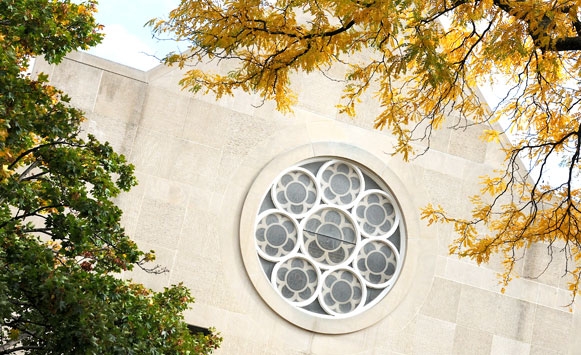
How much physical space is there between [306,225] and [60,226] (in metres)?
8.70

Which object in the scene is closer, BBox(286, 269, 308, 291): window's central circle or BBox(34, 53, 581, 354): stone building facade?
BBox(34, 53, 581, 354): stone building facade

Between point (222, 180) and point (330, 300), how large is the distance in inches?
110

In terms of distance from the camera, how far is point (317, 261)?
1825 cm

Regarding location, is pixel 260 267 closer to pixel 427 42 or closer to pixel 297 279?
pixel 297 279

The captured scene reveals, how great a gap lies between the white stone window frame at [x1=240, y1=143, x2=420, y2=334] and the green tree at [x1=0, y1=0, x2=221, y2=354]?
643cm

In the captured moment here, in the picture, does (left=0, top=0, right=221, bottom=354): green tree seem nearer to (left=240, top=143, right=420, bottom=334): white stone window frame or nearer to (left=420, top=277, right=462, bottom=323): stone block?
(left=240, top=143, right=420, bottom=334): white stone window frame

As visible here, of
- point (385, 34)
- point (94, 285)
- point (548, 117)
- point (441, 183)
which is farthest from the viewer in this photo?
point (441, 183)

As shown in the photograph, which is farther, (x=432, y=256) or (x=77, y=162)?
(x=432, y=256)

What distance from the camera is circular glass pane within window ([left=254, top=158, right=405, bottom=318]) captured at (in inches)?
711

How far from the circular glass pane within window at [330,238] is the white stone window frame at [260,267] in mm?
142

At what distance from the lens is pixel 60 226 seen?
10000 millimetres

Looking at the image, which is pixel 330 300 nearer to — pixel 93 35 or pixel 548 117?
pixel 548 117

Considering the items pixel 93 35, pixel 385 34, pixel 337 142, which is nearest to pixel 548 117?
pixel 385 34

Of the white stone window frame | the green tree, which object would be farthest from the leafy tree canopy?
the white stone window frame
